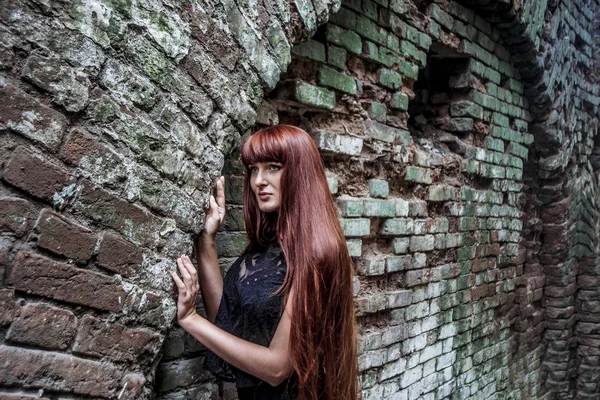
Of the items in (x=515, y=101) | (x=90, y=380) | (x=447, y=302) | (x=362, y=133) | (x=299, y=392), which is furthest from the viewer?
(x=515, y=101)

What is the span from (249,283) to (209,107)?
59 centimetres

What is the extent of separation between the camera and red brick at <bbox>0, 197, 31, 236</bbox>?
1348 millimetres

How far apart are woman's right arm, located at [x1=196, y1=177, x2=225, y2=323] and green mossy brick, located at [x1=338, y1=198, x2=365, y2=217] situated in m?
0.94

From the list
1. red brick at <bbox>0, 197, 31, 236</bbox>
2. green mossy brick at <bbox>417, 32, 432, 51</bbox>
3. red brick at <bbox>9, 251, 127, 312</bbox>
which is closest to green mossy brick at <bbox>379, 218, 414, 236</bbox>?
green mossy brick at <bbox>417, 32, 432, 51</bbox>

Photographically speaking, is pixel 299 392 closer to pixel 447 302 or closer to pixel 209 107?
pixel 209 107

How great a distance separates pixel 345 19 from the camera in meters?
2.79

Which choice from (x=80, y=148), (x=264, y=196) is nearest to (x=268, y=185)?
(x=264, y=196)

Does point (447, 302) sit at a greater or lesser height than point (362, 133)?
lesser

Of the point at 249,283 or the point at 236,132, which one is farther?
the point at 236,132

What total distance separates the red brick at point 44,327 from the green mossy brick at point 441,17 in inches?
112

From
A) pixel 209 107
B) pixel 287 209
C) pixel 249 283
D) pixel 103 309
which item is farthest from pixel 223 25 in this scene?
pixel 103 309

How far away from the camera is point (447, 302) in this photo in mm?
3703

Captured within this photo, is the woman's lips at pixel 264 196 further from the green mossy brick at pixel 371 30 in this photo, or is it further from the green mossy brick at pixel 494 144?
the green mossy brick at pixel 494 144

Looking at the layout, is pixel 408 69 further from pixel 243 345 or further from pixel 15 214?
pixel 15 214
